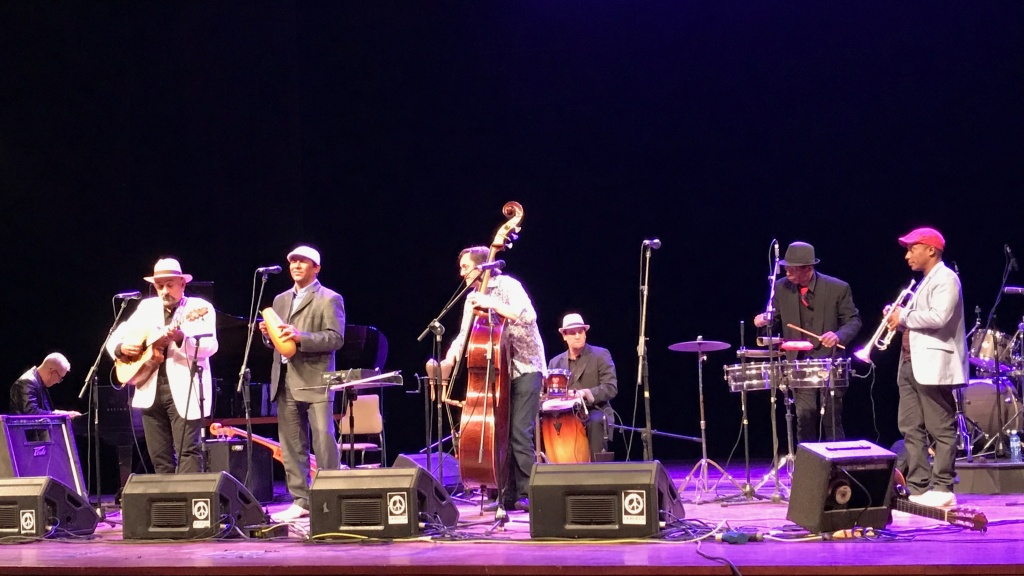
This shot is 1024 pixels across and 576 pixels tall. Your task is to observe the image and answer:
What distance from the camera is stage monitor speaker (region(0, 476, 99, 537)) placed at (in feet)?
18.4

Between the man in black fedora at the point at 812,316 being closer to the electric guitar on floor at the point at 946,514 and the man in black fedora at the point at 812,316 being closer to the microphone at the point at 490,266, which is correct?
the microphone at the point at 490,266

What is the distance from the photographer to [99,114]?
11430mm

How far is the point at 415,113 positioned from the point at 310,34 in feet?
4.90

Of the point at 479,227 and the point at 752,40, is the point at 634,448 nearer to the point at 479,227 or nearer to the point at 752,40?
the point at 479,227

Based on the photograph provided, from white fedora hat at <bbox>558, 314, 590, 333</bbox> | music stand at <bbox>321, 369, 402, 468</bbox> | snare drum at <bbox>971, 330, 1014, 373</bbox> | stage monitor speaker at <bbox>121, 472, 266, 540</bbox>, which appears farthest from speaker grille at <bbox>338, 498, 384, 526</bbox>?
snare drum at <bbox>971, 330, 1014, 373</bbox>

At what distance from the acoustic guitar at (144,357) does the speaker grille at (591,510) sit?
295cm

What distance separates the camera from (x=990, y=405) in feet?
28.0

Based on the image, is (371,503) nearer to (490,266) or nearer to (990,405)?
(490,266)

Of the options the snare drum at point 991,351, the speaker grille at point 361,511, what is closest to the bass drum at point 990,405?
the snare drum at point 991,351

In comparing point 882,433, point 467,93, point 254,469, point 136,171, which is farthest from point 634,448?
point 136,171

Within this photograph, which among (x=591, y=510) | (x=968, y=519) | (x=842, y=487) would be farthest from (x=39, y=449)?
(x=968, y=519)

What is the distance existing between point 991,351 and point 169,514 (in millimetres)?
6325

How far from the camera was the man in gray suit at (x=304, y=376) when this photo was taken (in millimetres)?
6367

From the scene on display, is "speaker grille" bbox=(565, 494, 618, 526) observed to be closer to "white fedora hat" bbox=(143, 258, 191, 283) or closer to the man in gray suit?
the man in gray suit
